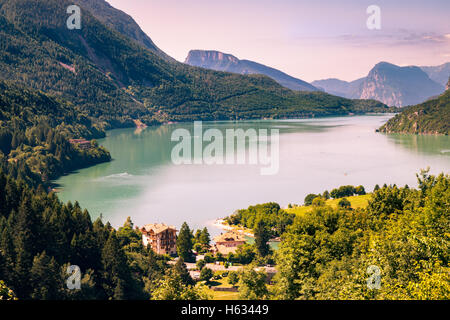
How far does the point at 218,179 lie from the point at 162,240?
101 ft

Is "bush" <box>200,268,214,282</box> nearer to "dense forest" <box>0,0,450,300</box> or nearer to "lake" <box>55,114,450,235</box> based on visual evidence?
"dense forest" <box>0,0,450,300</box>

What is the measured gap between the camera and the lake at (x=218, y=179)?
157 ft

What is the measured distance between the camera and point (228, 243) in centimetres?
3428

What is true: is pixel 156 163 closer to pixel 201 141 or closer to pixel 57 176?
pixel 57 176

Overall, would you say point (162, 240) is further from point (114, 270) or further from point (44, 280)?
point (44, 280)

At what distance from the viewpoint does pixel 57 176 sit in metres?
68.5

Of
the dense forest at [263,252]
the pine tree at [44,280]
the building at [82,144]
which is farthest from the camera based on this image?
the building at [82,144]

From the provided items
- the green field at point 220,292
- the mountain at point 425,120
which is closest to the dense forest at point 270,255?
the green field at point 220,292

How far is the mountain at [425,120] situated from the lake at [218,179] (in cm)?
3408

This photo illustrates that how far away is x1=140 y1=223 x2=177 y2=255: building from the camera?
33.2 meters
